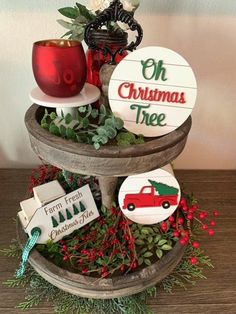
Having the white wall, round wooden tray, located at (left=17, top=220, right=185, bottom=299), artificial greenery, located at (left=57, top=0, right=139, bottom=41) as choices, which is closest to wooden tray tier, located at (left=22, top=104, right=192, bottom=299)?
round wooden tray, located at (left=17, top=220, right=185, bottom=299)

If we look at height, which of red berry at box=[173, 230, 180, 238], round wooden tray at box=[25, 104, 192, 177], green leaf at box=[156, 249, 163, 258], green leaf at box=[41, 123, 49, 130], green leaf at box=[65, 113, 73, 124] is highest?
green leaf at box=[65, 113, 73, 124]

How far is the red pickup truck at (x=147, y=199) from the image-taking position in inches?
23.1

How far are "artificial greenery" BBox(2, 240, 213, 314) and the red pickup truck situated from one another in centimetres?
14

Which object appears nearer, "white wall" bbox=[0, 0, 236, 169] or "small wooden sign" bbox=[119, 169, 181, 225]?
"small wooden sign" bbox=[119, 169, 181, 225]

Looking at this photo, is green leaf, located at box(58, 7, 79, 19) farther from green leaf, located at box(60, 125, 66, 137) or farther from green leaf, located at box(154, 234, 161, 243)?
green leaf, located at box(154, 234, 161, 243)

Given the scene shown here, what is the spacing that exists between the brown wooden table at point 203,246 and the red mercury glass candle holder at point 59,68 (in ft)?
1.12

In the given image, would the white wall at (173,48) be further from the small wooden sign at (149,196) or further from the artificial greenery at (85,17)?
the small wooden sign at (149,196)

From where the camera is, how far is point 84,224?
0.61 metres

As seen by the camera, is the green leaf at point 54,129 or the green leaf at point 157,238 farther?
the green leaf at point 157,238

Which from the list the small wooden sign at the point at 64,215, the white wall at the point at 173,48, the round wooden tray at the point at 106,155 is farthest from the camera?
the white wall at the point at 173,48

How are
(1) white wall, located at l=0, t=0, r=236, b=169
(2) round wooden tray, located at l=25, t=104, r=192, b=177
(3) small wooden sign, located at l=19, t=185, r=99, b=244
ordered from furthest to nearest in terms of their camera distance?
(1) white wall, located at l=0, t=0, r=236, b=169, (3) small wooden sign, located at l=19, t=185, r=99, b=244, (2) round wooden tray, located at l=25, t=104, r=192, b=177

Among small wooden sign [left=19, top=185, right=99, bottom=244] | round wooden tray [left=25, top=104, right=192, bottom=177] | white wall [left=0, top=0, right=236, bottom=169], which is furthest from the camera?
white wall [left=0, top=0, right=236, bottom=169]

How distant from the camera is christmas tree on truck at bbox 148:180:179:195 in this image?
584 millimetres

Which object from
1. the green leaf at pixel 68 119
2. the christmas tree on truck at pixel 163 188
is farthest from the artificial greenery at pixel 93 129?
the christmas tree on truck at pixel 163 188
